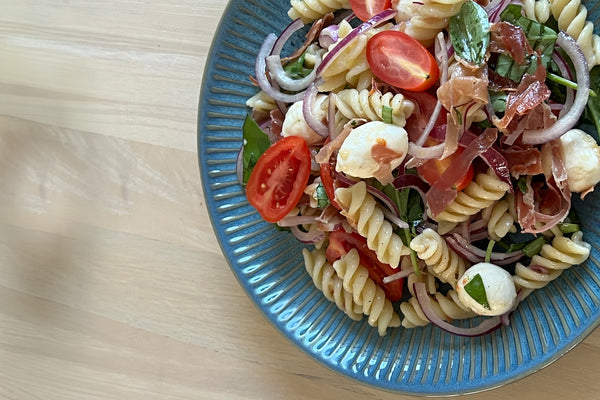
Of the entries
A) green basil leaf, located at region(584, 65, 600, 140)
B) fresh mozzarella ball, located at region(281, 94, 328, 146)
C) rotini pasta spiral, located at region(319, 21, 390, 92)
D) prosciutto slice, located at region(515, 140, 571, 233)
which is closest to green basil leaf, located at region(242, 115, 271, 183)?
fresh mozzarella ball, located at region(281, 94, 328, 146)

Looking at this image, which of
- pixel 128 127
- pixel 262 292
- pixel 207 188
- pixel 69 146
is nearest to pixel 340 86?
pixel 207 188

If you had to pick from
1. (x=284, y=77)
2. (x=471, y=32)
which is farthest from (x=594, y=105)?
(x=284, y=77)

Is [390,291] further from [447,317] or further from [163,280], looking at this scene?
[163,280]

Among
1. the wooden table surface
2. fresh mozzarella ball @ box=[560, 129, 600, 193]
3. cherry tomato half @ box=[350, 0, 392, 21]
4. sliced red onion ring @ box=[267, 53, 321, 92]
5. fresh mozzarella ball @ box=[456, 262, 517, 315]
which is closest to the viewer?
fresh mozzarella ball @ box=[560, 129, 600, 193]

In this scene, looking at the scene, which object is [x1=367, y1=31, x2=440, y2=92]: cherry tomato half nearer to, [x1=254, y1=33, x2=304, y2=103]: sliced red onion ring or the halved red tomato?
[x1=254, y1=33, x2=304, y2=103]: sliced red onion ring

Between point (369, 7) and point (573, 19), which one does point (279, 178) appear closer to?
point (369, 7)

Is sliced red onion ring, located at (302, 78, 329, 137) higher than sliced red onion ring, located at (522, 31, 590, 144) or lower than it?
lower

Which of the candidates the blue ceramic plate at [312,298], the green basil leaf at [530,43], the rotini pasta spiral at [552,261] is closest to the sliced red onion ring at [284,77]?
the blue ceramic plate at [312,298]
